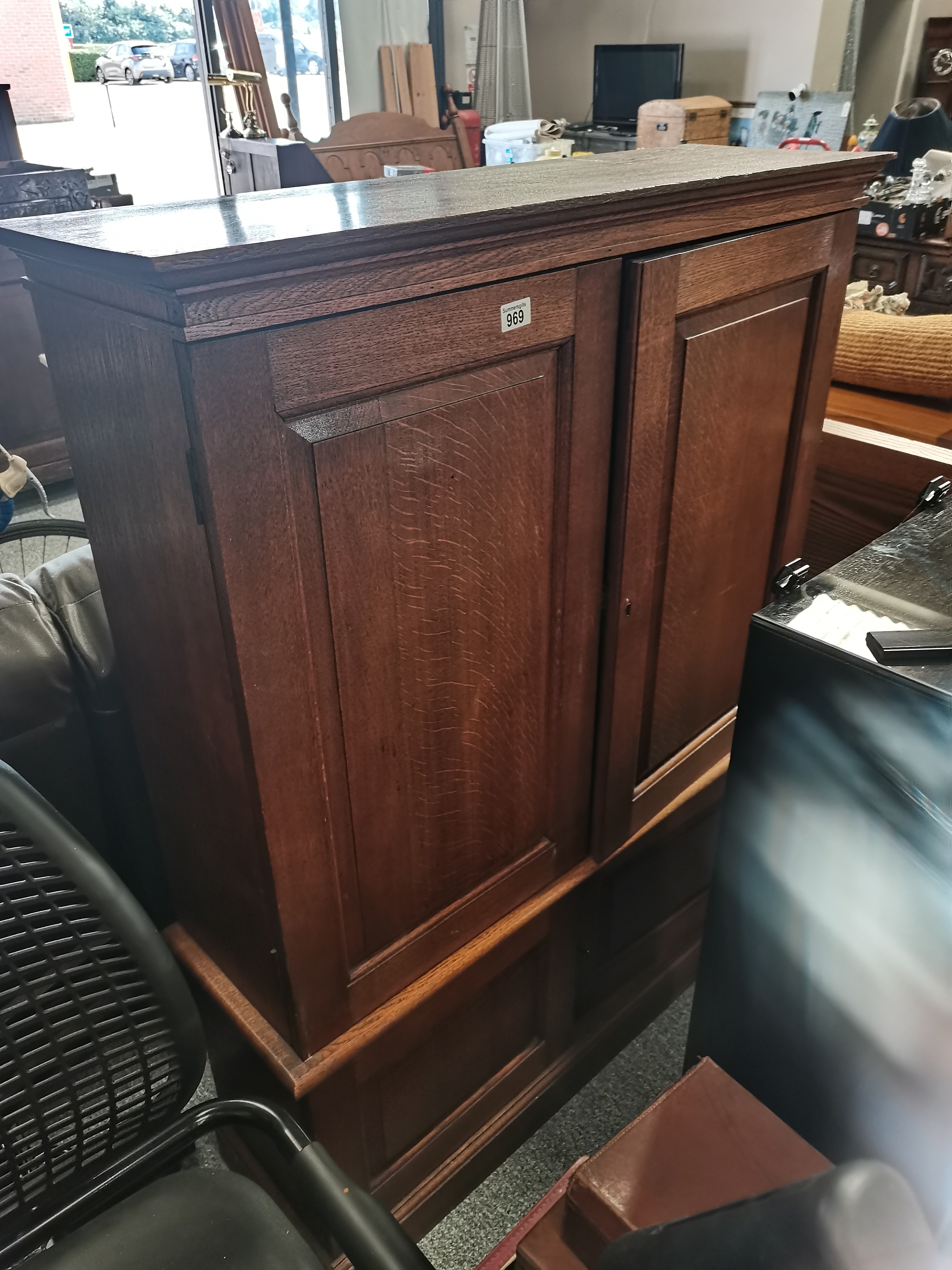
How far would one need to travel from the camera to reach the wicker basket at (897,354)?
1736 millimetres

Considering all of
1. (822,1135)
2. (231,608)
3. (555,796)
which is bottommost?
(822,1135)

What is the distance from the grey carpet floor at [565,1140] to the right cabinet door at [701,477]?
50cm

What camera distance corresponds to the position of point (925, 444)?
161 centimetres

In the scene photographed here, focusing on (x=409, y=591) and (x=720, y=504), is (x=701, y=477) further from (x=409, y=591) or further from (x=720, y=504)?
(x=409, y=591)

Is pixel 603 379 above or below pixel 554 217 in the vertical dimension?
below

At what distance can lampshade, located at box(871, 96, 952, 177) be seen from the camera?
3586 millimetres

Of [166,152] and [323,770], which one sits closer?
[323,770]

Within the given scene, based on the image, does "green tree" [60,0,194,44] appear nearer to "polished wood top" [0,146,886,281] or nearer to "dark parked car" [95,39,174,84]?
"dark parked car" [95,39,174,84]

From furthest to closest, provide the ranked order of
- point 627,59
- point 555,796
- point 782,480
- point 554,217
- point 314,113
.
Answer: point 314,113 → point 627,59 → point 782,480 → point 555,796 → point 554,217

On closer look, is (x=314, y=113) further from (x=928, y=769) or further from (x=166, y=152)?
(x=928, y=769)

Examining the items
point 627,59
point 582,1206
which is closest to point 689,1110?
point 582,1206

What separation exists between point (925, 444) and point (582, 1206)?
133 centimetres

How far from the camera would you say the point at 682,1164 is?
102 cm

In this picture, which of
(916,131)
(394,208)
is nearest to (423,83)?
(916,131)
